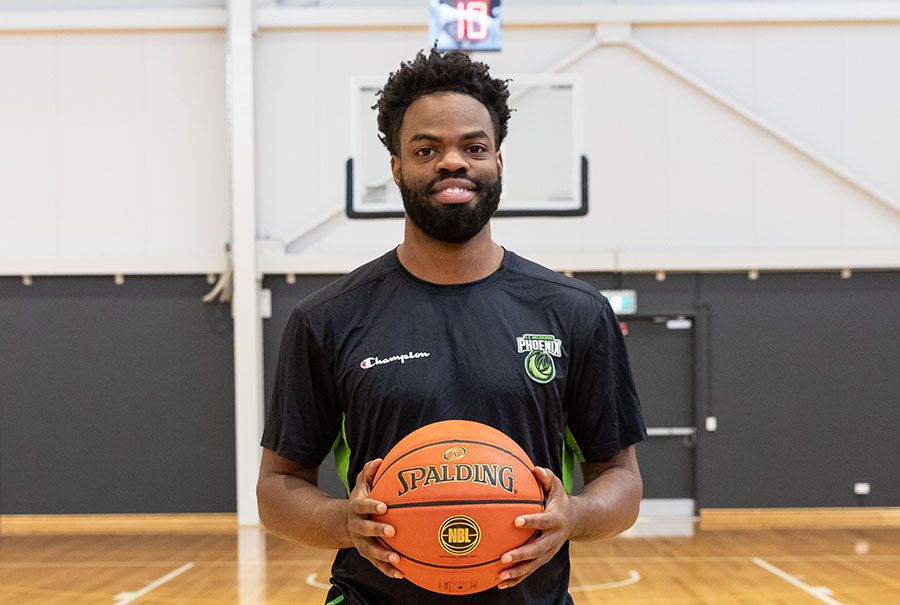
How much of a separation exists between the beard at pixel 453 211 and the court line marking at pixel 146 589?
502 cm

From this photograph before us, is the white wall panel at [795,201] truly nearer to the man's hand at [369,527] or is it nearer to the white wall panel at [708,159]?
the white wall panel at [708,159]

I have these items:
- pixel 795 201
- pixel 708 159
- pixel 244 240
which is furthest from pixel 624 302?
pixel 244 240

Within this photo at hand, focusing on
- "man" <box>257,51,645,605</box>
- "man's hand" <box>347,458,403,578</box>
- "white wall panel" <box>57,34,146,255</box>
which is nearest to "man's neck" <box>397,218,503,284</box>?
"man" <box>257,51,645,605</box>

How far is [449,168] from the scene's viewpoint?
63.5 inches

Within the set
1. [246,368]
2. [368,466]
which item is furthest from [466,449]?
[246,368]

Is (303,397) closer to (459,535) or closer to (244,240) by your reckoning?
(459,535)

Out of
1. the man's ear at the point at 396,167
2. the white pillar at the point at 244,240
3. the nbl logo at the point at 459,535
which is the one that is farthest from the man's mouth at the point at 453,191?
the white pillar at the point at 244,240

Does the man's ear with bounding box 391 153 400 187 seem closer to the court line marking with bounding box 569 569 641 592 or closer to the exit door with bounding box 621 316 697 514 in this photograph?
the court line marking with bounding box 569 569 641 592

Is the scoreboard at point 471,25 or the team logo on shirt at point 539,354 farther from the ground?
the scoreboard at point 471,25

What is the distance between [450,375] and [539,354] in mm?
164

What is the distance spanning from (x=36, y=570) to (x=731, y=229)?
668 cm

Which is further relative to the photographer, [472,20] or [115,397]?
[115,397]

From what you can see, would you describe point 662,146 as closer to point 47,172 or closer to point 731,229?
point 731,229

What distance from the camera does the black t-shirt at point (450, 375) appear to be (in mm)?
1604
